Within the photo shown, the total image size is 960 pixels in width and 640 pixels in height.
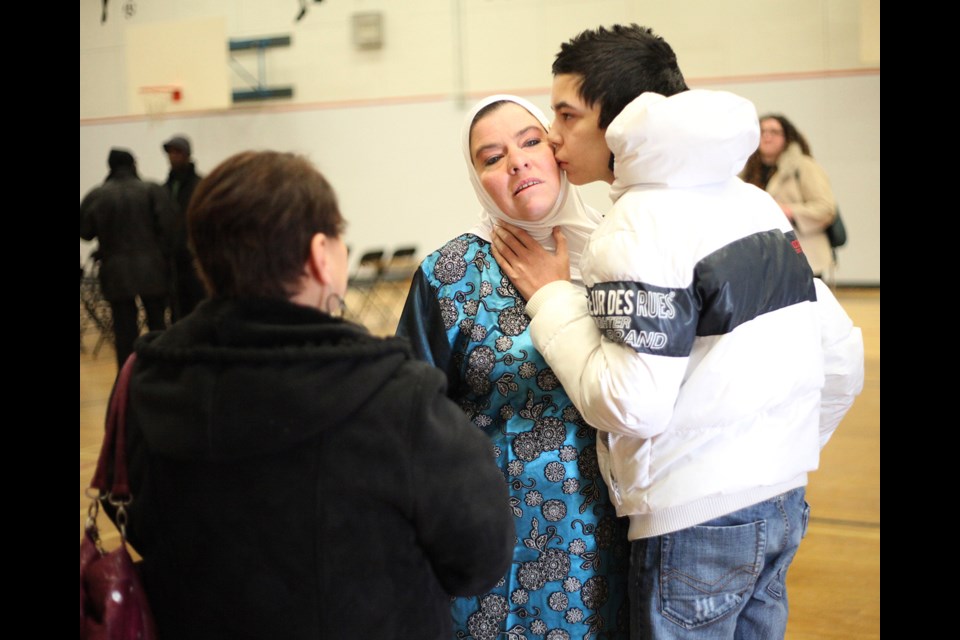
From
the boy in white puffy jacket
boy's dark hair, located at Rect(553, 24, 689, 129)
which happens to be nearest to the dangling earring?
the boy in white puffy jacket

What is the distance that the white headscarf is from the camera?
169 centimetres

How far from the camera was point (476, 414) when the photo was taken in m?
1.66

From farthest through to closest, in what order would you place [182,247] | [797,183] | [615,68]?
1. [182,247]
2. [797,183]
3. [615,68]

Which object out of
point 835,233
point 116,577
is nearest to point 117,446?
point 116,577

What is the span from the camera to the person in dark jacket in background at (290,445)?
1.09 meters

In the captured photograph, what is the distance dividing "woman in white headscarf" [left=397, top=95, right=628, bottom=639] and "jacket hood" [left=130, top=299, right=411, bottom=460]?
0.51 m

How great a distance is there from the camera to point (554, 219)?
169 centimetres

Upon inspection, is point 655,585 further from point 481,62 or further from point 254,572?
point 481,62

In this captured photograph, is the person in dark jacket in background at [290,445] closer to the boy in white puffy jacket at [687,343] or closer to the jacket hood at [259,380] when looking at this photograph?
the jacket hood at [259,380]

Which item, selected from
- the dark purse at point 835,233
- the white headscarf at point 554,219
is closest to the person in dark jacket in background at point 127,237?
the dark purse at point 835,233

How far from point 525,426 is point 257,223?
0.68m

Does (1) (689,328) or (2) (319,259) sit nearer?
(2) (319,259)

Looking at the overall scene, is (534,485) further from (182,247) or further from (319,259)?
(182,247)

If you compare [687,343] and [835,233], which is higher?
[835,233]
